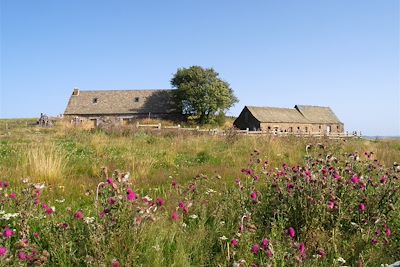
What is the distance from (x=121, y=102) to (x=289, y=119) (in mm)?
23720

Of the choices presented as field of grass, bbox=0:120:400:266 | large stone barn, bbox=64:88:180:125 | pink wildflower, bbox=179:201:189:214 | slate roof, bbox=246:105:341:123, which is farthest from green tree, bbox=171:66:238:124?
pink wildflower, bbox=179:201:189:214

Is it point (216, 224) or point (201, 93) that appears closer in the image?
point (216, 224)

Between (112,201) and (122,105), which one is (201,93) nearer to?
(122,105)

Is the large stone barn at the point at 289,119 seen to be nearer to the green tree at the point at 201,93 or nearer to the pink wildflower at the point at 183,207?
the green tree at the point at 201,93

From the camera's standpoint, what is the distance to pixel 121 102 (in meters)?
Result: 55.4

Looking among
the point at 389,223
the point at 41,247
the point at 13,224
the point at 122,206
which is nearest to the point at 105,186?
the point at 122,206

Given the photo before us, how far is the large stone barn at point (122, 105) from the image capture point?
5356 cm

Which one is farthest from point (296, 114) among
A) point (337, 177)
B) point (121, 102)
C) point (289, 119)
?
point (337, 177)

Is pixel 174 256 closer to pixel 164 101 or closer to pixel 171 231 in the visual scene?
pixel 171 231

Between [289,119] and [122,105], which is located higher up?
[122,105]

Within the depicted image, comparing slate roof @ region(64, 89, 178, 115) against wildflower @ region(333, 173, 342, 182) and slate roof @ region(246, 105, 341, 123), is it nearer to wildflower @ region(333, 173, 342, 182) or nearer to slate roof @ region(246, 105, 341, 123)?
slate roof @ region(246, 105, 341, 123)

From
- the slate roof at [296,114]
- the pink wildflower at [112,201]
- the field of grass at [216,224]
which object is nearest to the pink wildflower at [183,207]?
the field of grass at [216,224]

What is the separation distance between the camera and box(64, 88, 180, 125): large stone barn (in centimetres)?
5356

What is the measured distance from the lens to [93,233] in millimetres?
2979
